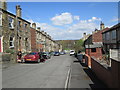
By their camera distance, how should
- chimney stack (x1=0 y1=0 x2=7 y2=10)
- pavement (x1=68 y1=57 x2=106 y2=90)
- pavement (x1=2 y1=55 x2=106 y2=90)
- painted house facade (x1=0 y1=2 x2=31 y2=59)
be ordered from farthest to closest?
chimney stack (x1=0 y1=0 x2=7 y2=10) → painted house facade (x1=0 y1=2 x2=31 y2=59) → pavement (x1=2 y1=55 x2=106 y2=90) → pavement (x1=68 y1=57 x2=106 y2=90)

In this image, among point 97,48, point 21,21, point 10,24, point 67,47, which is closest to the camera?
point 97,48

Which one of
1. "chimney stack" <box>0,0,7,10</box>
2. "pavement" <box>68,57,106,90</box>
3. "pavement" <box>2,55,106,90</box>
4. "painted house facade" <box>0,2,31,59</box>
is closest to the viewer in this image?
"pavement" <box>68,57,106,90</box>

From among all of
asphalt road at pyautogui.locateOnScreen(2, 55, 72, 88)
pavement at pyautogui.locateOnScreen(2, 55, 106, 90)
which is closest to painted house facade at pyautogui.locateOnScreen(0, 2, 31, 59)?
asphalt road at pyautogui.locateOnScreen(2, 55, 72, 88)

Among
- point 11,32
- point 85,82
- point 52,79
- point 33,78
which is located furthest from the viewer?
point 11,32

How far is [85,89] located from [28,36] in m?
26.7

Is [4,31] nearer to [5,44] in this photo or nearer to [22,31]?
[5,44]

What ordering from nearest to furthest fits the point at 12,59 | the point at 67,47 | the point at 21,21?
the point at 12,59 → the point at 21,21 → the point at 67,47

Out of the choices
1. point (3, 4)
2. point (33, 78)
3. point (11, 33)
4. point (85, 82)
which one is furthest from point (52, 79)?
point (3, 4)

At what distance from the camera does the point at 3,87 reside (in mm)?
7246

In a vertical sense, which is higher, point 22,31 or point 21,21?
point 21,21

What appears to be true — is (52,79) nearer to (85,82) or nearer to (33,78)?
(33,78)

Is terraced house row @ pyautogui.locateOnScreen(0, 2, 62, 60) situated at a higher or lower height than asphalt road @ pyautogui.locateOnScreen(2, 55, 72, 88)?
higher

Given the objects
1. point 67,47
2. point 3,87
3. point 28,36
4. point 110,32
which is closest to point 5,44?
point 28,36

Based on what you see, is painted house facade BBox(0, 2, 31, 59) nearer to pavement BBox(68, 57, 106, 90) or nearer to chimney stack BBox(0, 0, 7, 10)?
chimney stack BBox(0, 0, 7, 10)
